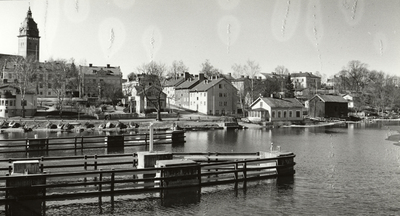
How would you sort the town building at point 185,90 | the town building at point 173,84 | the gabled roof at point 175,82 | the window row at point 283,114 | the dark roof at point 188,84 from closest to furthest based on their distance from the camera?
1. the window row at point 283,114
2. the town building at point 185,90
3. the dark roof at point 188,84
4. the town building at point 173,84
5. the gabled roof at point 175,82

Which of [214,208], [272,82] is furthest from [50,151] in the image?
[272,82]

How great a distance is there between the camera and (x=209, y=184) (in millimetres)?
21891

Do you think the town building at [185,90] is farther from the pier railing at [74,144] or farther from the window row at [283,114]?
the pier railing at [74,144]

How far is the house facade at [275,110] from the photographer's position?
91438mm

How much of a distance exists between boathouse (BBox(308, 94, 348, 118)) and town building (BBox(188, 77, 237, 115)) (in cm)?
2155

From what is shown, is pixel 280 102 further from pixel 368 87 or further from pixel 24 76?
pixel 368 87

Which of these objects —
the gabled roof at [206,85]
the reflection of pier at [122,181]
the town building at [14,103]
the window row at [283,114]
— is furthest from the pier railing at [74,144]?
the gabled roof at [206,85]

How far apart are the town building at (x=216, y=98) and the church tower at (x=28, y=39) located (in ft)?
223

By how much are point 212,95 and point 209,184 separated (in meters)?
83.2

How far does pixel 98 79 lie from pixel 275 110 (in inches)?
2729

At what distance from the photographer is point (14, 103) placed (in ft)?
276

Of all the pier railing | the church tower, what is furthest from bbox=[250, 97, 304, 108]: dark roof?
the church tower

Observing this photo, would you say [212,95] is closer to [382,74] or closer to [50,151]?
[50,151]

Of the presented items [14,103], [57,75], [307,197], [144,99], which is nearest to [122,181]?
[307,197]
